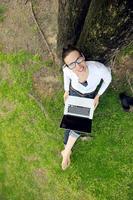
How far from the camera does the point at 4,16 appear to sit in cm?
588

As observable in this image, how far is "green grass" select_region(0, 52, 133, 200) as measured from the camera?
534 cm

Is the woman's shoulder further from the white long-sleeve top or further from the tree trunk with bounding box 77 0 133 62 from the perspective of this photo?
the tree trunk with bounding box 77 0 133 62

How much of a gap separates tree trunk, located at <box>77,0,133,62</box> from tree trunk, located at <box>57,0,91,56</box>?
8 centimetres

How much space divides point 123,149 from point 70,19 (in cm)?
170

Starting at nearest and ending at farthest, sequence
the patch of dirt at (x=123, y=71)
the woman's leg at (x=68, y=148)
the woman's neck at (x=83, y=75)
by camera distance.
Answer: the woman's neck at (x=83, y=75) < the woman's leg at (x=68, y=148) < the patch of dirt at (x=123, y=71)

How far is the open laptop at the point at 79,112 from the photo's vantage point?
4.86 m

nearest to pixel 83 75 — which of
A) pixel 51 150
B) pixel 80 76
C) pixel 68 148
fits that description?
pixel 80 76

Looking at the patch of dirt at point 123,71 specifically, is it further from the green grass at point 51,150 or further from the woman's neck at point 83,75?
the woman's neck at point 83,75

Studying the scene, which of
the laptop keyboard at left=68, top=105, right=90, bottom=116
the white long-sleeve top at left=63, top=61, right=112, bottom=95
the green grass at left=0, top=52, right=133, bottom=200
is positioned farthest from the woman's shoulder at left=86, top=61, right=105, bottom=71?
the green grass at left=0, top=52, right=133, bottom=200

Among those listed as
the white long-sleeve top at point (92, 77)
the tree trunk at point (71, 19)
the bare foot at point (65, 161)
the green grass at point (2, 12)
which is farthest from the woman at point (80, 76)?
the green grass at point (2, 12)

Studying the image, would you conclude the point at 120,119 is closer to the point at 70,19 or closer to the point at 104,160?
the point at 104,160

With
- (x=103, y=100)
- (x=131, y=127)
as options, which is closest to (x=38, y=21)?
(x=103, y=100)

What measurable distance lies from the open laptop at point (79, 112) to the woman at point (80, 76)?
7 cm

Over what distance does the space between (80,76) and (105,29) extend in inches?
23.5
